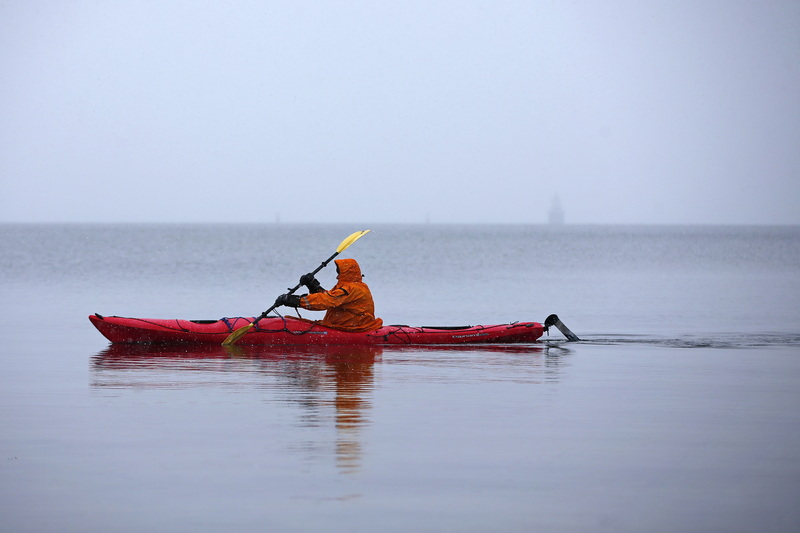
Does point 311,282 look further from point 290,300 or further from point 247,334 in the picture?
point 247,334

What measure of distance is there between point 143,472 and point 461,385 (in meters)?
4.07

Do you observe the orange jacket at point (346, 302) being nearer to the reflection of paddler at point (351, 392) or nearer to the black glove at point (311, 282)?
the black glove at point (311, 282)

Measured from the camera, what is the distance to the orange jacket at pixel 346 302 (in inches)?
505

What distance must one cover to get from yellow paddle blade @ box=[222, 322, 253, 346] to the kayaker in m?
0.46

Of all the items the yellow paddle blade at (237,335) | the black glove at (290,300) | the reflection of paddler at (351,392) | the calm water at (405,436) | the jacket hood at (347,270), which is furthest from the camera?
the yellow paddle blade at (237,335)

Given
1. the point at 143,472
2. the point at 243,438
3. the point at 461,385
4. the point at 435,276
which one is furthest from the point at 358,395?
the point at 435,276

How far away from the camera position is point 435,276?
126 feet

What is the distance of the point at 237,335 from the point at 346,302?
1262 mm

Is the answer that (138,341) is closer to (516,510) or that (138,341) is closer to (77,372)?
(77,372)

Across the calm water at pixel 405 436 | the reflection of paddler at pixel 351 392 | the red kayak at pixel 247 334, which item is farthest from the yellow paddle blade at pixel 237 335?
the reflection of paddler at pixel 351 392

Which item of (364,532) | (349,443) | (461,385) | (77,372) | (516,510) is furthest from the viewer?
(77,372)

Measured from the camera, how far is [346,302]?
42.8 ft

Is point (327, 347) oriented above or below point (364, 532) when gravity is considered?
above

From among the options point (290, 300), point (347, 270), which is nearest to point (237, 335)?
point (290, 300)
